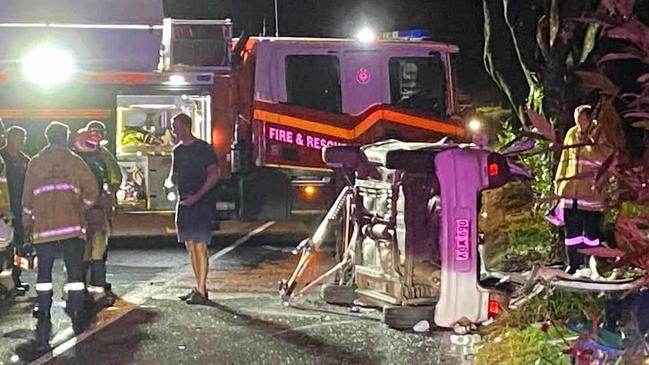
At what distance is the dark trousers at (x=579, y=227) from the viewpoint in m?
8.74

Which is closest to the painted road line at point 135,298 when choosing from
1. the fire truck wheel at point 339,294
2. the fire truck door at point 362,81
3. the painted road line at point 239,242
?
the painted road line at point 239,242

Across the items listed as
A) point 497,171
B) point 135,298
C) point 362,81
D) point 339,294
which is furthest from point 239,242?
point 497,171

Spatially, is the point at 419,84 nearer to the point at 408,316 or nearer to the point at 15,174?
the point at 15,174

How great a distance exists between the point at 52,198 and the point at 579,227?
4.13 m

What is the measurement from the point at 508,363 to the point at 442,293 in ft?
4.53

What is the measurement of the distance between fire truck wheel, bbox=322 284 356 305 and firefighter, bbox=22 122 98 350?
198cm

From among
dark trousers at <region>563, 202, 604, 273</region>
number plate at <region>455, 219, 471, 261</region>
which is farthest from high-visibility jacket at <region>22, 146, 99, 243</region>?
dark trousers at <region>563, 202, 604, 273</region>

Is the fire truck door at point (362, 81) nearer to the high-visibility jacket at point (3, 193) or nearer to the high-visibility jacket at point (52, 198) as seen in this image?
the high-visibility jacket at point (3, 193)

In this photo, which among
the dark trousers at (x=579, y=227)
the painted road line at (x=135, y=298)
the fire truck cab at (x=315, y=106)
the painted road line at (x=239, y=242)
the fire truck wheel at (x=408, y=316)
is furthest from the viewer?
the fire truck cab at (x=315, y=106)

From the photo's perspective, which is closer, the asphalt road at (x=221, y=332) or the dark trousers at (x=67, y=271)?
the asphalt road at (x=221, y=332)

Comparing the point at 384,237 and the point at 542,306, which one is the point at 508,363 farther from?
the point at 384,237

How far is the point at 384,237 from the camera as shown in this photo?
8094 millimetres

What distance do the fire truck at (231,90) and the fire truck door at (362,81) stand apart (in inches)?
0.5

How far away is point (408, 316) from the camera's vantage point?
7820 millimetres
